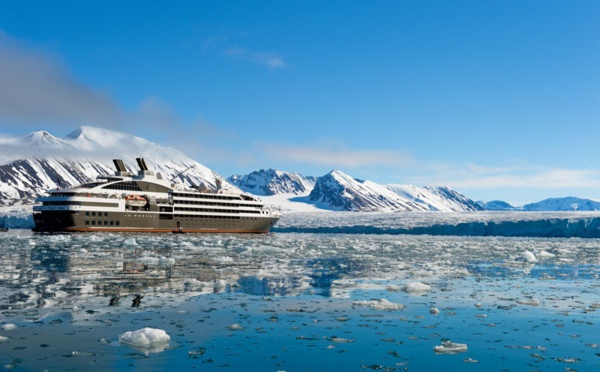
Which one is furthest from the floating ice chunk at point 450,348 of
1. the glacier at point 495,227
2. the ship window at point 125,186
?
the glacier at point 495,227

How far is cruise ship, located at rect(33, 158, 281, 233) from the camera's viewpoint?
78188 millimetres

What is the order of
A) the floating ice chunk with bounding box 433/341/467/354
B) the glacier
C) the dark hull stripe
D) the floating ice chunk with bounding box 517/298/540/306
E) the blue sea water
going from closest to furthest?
the blue sea water < the floating ice chunk with bounding box 433/341/467/354 < the floating ice chunk with bounding box 517/298/540/306 < the dark hull stripe < the glacier

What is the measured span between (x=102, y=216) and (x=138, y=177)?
11.9 meters

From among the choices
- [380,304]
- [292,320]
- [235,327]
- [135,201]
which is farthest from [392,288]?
[135,201]

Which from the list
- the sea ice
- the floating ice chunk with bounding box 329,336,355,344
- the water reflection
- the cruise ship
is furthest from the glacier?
the sea ice

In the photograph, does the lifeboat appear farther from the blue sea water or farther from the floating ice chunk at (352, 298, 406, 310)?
the floating ice chunk at (352, 298, 406, 310)

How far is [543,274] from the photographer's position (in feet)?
86.1

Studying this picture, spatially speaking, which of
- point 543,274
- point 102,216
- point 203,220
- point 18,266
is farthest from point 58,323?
point 203,220

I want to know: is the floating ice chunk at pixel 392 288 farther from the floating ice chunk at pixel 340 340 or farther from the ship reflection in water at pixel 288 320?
the floating ice chunk at pixel 340 340

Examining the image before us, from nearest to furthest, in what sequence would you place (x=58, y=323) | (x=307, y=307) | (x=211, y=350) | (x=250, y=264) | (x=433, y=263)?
(x=211, y=350)
(x=58, y=323)
(x=307, y=307)
(x=250, y=264)
(x=433, y=263)

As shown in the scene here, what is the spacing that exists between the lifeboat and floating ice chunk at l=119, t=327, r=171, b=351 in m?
76.7

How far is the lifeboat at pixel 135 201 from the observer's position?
8375 cm

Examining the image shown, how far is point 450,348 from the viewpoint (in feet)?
34.3

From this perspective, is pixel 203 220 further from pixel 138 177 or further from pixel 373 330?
pixel 373 330
